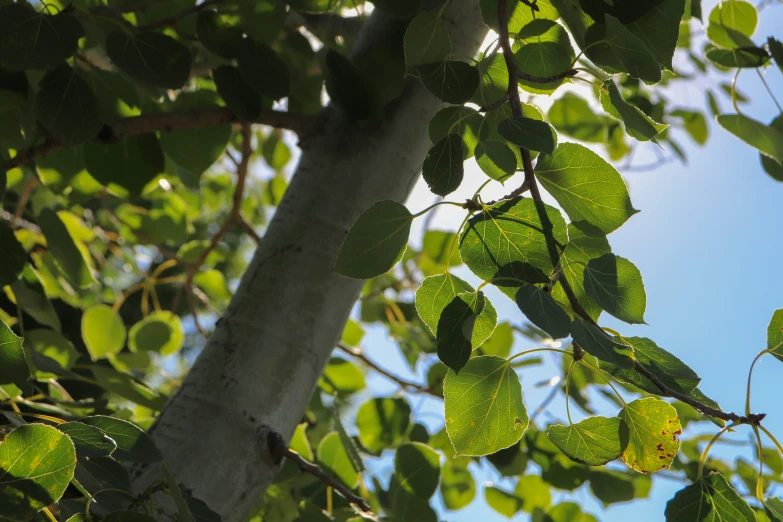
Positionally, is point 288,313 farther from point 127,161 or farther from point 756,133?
point 756,133

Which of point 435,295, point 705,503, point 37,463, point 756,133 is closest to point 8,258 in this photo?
point 37,463

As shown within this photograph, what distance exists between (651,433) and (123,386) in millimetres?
611

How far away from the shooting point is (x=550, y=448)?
0.95 m

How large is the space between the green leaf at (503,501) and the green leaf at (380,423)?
0.23 meters

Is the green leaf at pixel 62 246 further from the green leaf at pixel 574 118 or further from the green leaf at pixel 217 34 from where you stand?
the green leaf at pixel 574 118

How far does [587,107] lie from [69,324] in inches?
84.6

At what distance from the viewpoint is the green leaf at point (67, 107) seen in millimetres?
700

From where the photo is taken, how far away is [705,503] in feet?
1.53

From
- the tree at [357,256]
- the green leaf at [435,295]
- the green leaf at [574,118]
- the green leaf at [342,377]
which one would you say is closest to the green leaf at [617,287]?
the tree at [357,256]

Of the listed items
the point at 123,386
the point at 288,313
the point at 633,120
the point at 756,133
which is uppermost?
the point at 756,133

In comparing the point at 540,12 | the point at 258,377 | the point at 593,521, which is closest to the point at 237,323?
the point at 258,377

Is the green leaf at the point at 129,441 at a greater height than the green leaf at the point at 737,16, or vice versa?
the green leaf at the point at 737,16

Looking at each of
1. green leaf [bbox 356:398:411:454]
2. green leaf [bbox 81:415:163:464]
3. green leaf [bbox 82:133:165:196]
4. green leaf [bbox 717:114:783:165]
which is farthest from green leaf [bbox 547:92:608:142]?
green leaf [bbox 81:415:163:464]

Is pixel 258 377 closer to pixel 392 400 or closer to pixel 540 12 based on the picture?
pixel 392 400
